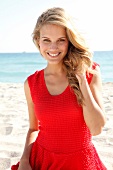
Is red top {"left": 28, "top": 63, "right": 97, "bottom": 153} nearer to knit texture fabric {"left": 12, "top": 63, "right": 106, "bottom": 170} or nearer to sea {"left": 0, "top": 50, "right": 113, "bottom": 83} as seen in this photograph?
knit texture fabric {"left": 12, "top": 63, "right": 106, "bottom": 170}

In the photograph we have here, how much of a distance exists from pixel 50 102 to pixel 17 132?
7.35ft

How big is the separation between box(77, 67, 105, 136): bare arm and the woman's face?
22 cm

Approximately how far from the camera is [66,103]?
219 centimetres

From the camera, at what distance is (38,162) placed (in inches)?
92.2

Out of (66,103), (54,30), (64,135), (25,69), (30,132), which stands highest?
(54,30)

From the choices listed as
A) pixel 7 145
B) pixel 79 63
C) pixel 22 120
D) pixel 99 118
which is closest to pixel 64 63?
pixel 79 63

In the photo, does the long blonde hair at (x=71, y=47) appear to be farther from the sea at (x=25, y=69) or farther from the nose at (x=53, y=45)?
the sea at (x=25, y=69)

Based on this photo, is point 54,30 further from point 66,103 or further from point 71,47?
point 66,103

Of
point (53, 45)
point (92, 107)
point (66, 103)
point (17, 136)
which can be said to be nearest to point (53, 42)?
point (53, 45)

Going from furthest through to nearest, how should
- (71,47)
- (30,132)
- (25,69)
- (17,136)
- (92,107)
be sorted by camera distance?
1. (25,69)
2. (17,136)
3. (30,132)
4. (71,47)
5. (92,107)

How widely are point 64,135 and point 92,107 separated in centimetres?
33

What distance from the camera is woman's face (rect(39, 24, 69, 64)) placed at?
2201mm

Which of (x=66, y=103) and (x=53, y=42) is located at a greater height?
(x=53, y=42)

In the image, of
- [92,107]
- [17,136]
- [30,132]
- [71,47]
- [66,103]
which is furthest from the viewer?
[17,136]
